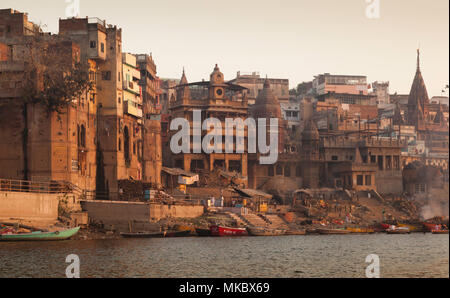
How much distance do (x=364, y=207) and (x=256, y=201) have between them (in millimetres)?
15838

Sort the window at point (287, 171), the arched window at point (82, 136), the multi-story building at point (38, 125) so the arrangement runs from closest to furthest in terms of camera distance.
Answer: the multi-story building at point (38, 125) → the arched window at point (82, 136) → the window at point (287, 171)

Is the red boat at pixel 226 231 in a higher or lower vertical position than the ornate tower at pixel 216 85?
lower

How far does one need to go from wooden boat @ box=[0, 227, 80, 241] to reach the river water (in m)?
0.59

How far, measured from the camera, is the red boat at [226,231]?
63031 millimetres

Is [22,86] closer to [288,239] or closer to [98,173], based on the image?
[98,173]

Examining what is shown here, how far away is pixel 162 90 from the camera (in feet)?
396

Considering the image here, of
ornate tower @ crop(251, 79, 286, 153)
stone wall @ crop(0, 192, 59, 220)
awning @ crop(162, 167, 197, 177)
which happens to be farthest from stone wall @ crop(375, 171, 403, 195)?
stone wall @ crop(0, 192, 59, 220)

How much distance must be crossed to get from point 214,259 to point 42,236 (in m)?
13.2

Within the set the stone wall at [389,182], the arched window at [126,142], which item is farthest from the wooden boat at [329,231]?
the stone wall at [389,182]

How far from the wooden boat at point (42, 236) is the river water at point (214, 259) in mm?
595

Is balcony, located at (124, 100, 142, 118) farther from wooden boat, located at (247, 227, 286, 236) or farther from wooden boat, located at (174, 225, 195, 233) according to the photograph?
wooden boat, located at (247, 227, 286, 236)

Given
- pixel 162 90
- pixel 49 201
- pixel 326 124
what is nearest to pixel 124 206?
pixel 49 201

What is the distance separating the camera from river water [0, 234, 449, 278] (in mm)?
34250

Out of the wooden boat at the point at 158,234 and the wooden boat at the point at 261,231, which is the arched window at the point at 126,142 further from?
the wooden boat at the point at 261,231
